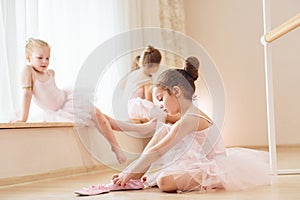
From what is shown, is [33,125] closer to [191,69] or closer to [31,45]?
[31,45]

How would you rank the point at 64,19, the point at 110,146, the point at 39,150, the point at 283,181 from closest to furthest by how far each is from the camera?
the point at 283,181 → the point at 39,150 → the point at 110,146 → the point at 64,19

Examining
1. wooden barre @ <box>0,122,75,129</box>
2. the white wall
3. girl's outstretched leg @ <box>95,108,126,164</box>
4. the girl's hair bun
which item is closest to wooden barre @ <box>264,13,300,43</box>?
the girl's hair bun

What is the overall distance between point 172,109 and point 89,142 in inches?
28.4

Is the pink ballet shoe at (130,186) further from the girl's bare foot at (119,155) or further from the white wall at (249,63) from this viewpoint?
the white wall at (249,63)

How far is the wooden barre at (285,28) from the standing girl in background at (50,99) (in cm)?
68

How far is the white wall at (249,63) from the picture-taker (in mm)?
3408

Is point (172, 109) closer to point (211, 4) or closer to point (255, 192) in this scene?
point (255, 192)

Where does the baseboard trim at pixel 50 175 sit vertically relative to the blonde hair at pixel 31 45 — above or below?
below

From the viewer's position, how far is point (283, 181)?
1.47 meters

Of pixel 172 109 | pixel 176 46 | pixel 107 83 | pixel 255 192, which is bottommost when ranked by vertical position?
pixel 255 192

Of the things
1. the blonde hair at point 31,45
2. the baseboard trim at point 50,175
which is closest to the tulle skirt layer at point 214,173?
the baseboard trim at point 50,175

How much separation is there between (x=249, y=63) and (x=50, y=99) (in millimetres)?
1849

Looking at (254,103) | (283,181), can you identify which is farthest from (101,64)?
(254,103)

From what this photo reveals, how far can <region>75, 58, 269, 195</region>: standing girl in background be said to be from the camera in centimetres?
136
